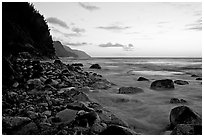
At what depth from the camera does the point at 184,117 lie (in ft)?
10.2

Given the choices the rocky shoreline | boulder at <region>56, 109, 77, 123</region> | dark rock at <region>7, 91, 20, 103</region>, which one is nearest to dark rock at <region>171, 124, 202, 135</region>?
the rocky shoreline

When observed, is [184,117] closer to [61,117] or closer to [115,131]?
[115,131]

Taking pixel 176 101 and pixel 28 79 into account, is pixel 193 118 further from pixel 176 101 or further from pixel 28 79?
pixel 28 79

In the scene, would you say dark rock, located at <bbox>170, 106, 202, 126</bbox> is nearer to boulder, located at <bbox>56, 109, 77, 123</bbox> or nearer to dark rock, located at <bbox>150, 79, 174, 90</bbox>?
boulder, located at <bbox>56, 109, 77, 123</bbox>

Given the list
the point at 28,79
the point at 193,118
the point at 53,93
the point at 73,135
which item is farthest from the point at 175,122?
the point at 28,79

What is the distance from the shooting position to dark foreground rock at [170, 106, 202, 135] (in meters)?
2.71

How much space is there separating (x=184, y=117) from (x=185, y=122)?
9cm

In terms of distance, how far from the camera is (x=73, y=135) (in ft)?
8.54

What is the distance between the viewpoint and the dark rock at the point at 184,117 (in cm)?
308

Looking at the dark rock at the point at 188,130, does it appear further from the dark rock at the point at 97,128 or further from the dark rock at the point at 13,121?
the dark rock at the point at 13,121

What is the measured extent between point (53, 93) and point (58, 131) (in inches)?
81.7

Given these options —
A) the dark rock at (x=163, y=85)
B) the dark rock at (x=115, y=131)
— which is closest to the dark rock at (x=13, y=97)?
the dark rock at (x=115, y=131)

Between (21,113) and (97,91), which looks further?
(97,91)

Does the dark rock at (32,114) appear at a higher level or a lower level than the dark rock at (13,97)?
lower
